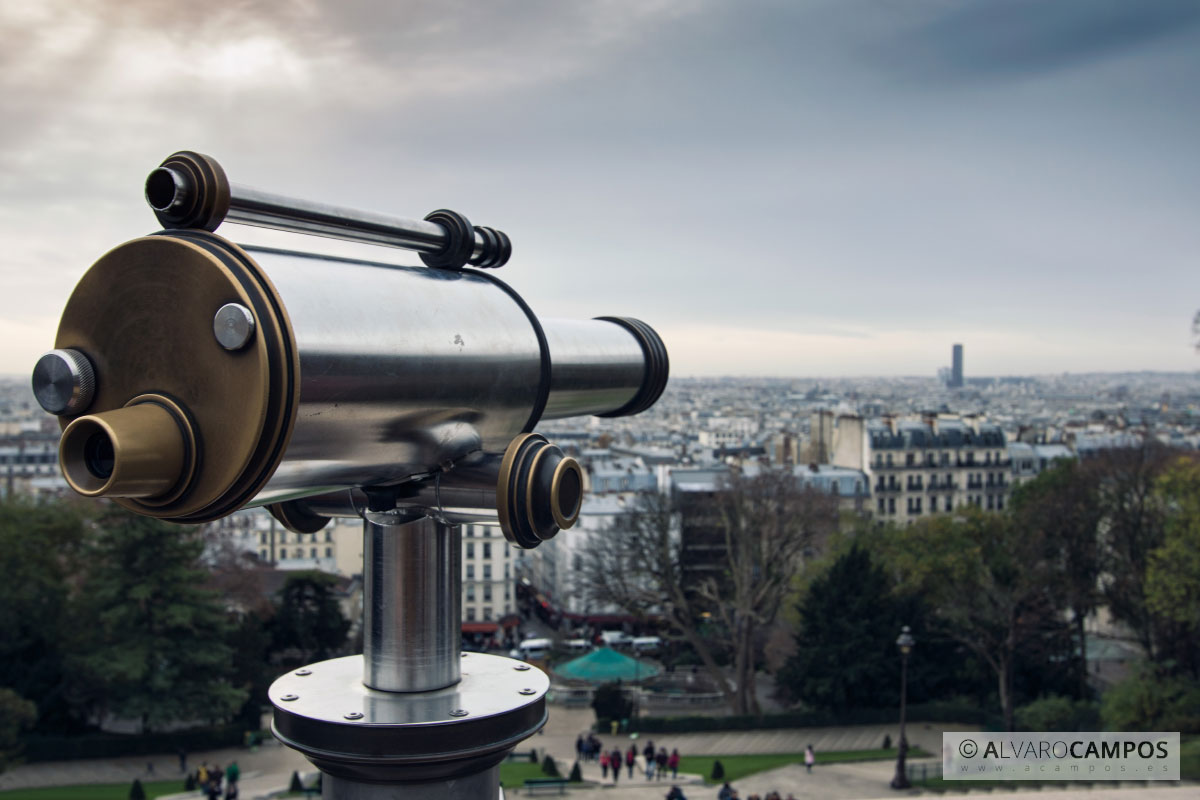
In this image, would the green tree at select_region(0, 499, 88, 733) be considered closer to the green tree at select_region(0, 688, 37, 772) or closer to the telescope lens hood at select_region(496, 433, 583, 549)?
the green tree at select_region(0, 688, 37, 772)

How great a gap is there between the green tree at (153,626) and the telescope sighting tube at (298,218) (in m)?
29.8

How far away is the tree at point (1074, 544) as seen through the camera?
114 ft

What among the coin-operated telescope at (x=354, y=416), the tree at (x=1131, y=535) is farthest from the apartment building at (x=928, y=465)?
the coin-operated telescope at (x=354, y=416)

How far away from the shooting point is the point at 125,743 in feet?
101

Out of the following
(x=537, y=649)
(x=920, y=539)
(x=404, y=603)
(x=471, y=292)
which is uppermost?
(x=471, y=292)

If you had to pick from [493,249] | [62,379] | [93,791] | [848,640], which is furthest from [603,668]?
[62,379]

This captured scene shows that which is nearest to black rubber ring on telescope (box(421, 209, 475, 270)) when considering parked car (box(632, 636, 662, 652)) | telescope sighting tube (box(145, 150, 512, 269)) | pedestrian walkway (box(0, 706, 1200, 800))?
telescope sighting tube (box(145, 150, 512, 269))

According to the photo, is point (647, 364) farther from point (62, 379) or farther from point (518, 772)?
point (518, 772)

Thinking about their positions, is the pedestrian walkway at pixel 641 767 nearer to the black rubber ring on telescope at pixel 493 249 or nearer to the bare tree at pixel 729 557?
the bare tree at pixel 729 557

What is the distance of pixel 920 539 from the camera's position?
119 ft

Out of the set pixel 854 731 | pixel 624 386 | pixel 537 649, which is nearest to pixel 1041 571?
pixel 854 731

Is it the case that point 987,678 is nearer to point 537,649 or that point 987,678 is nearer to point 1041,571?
point 1041,571

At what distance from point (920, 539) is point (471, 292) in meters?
35.8

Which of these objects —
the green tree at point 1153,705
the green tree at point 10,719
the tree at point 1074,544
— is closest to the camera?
the green tree at point 10,719
